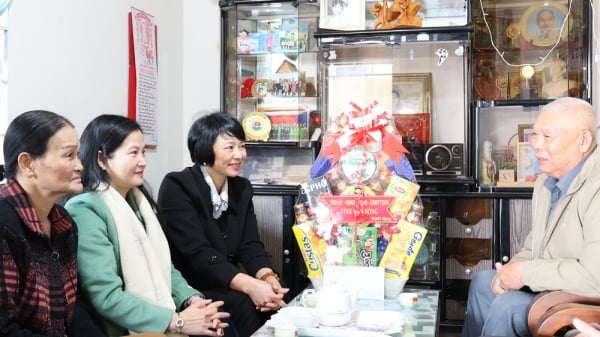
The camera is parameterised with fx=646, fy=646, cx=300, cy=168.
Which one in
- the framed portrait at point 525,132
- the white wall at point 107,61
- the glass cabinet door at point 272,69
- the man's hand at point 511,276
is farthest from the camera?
the glass cabinet door at point 272,69

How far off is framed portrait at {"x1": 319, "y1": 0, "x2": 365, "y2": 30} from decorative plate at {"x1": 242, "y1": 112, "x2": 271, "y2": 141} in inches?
24.0

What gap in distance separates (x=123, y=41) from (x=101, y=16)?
0.20m

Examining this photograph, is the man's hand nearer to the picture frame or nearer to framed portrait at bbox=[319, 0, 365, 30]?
the picture frame

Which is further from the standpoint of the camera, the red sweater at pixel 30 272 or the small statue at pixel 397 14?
the small statue at pixel 397 14

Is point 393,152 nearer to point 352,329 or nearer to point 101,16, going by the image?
point 352,329

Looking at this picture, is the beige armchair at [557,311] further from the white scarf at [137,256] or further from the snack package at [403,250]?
the white scarf at [137,256]

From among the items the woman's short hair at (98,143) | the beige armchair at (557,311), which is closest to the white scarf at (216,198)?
the woman's short hair at (98,143)

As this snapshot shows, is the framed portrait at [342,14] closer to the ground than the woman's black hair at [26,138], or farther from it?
farther from it

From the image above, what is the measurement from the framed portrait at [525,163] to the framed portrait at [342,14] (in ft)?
3.49

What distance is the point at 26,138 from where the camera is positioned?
1643 millimetres

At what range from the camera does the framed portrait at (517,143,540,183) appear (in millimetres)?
3350

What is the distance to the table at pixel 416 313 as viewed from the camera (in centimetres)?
181

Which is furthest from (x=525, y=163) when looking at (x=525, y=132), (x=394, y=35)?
(x=394, y=35)

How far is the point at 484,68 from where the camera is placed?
11.6 feet
